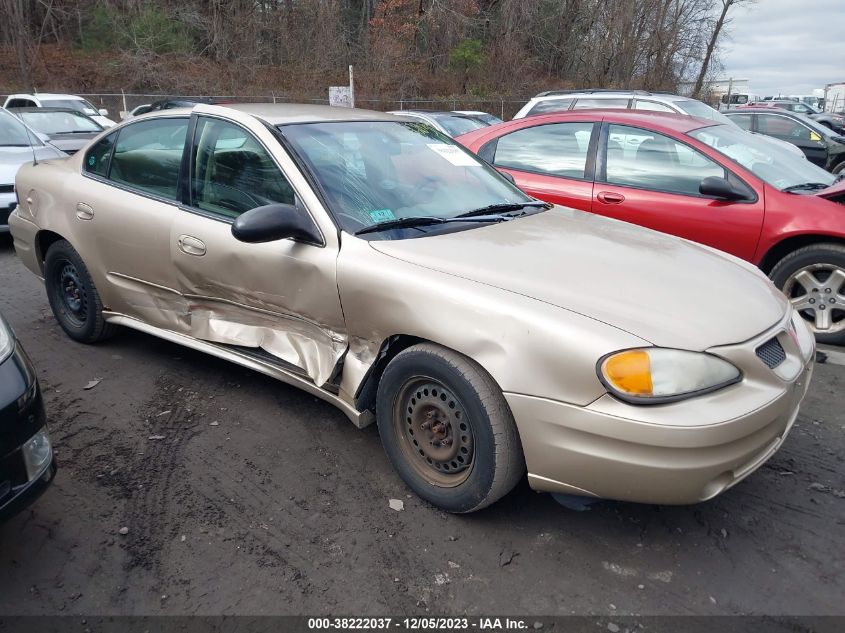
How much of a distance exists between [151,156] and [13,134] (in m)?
5.65

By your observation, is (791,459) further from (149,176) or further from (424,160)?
(149,176)

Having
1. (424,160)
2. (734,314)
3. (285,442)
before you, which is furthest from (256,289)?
(734,314)

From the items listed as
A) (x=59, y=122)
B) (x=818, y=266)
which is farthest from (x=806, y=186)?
(x=59, y=122)

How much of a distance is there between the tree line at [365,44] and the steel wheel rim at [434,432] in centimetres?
3066

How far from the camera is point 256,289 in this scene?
324 cm

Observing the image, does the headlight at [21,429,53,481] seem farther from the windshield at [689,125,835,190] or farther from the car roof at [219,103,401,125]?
the windshield at [689,125,835,190]

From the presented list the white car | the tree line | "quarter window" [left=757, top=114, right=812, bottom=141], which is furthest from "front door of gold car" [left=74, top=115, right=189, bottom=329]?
the tree line

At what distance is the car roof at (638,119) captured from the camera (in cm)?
512

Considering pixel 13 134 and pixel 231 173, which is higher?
pixel 231 173

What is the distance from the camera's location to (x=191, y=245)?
3.47 meters

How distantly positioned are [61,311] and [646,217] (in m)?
4.28

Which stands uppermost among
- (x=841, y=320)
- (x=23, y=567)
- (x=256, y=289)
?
(x=256, y=289)

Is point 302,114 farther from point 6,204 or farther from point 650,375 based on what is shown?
point 6,204

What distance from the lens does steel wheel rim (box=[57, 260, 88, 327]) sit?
4.36 meters
